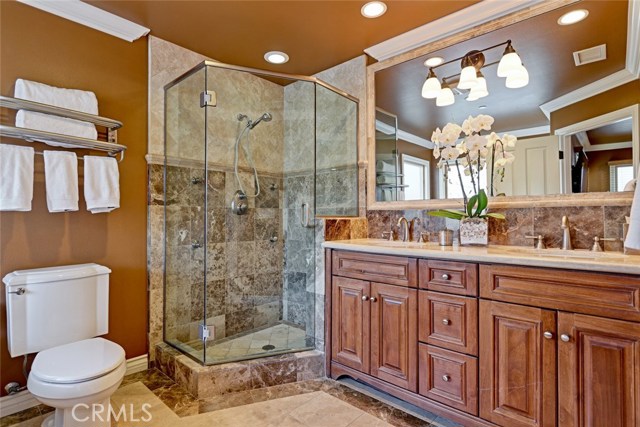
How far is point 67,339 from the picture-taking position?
5.87ft

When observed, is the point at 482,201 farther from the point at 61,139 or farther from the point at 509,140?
the point at 61,139

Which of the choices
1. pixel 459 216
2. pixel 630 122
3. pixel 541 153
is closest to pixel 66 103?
pixel 459 216

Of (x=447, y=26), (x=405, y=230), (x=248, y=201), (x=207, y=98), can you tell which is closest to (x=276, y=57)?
(x=207, y=98)

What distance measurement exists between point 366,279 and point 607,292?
1105 millimetres

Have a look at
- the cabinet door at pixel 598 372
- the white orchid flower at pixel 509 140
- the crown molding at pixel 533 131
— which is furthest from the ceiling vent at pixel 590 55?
the cabinet door at pixel 598 372

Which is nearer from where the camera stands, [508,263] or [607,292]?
[607,292]

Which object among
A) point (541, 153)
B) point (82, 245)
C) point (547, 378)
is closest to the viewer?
point (547, 378)

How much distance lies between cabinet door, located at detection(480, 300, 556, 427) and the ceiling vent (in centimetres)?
138

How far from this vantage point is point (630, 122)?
1.65 meters

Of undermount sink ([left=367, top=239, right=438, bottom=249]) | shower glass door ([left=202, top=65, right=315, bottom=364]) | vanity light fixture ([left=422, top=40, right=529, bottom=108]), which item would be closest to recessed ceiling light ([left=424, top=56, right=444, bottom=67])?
vanity light fixture ([left=422, top=40, right=529, bottom=108])

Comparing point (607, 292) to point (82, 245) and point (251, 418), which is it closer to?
point (251, 418)

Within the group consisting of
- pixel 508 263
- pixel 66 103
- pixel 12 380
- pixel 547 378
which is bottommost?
pixel 12 380

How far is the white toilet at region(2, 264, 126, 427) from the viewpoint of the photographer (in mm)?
1403

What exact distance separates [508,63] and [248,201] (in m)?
2.09
